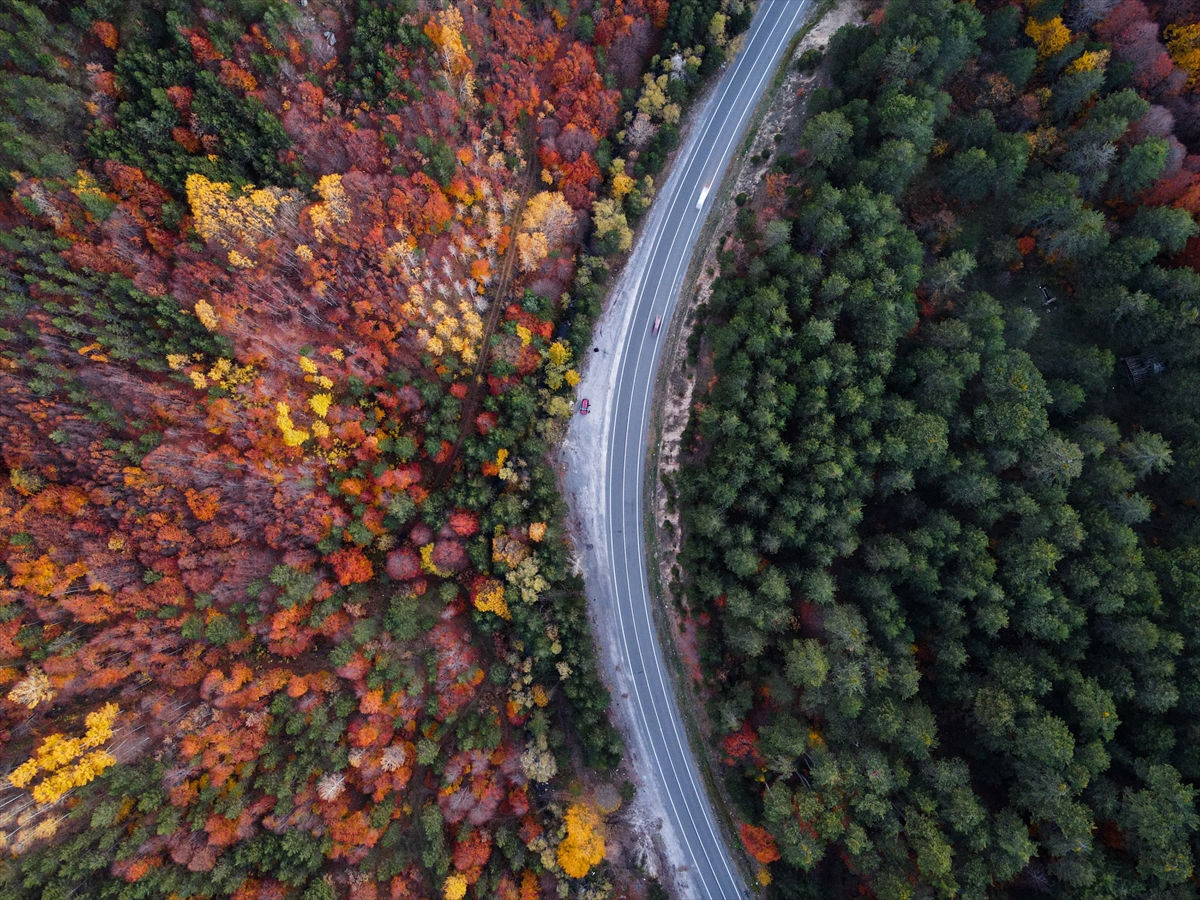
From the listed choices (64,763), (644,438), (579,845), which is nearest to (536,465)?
(644,438)

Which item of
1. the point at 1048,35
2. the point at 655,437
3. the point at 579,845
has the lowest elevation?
the point at 579,845

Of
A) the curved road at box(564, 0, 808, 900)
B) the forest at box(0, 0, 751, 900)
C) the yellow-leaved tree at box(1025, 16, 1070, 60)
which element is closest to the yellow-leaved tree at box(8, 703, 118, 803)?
the forest at box(0, 0, 751, 900)

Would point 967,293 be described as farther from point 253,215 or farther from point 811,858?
point 253,215

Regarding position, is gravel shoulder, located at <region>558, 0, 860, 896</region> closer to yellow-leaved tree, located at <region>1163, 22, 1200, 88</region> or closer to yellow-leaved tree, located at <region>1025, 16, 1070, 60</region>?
yellow-leaved tree, located at <region>1025, 16, 1070, 60</region>

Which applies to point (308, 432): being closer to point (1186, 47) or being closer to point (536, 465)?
point (536, 465)

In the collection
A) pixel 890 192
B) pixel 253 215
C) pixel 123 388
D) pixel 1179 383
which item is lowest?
pixel 123 388

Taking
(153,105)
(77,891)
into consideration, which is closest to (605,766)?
(77,891)
